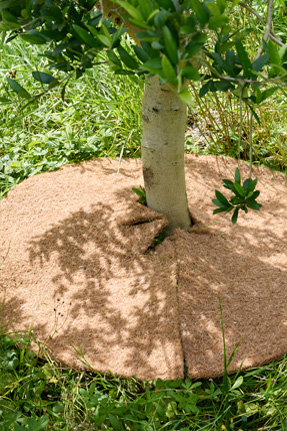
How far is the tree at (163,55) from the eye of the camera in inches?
44.7

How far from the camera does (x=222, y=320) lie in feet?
6.89

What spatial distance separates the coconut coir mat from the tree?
0.28 meters

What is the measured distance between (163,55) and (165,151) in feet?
3.18

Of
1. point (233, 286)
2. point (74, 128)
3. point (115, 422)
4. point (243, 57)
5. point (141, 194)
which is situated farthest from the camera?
point (74, 128)

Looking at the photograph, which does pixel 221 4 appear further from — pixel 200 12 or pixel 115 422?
pixel 115 422

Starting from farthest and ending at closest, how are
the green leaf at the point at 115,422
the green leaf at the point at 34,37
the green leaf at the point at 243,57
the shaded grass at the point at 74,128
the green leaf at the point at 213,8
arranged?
1. the shaded grass at the point at 74,128
2. the green leaf at the point at 115,422
3. the green leaf at the point at 34,37
4. the green leaf at the point at 243,57
5. the green leaf at the point at 213,8

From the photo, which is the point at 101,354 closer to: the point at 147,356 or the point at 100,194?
the point at 147,356

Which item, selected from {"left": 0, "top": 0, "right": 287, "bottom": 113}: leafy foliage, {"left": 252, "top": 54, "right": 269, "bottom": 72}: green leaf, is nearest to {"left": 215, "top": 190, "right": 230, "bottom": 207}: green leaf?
{"left": 0, "top": 0, "right": 287, "bottom": 113}: leafy foliage

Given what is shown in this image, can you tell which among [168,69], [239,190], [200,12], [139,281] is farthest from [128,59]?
[139,281]

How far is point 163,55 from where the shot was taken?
1.40m

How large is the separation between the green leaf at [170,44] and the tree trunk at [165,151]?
1023mm

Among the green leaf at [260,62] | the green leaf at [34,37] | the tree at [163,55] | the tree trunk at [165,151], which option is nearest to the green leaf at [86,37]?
the tree at [163,55]

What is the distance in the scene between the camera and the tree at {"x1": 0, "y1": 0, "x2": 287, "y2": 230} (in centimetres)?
114

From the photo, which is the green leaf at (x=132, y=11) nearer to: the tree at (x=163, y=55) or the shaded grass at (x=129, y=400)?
the tree at (x=163, y=55)
